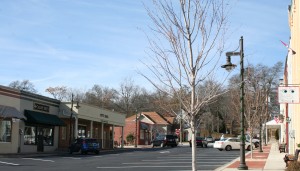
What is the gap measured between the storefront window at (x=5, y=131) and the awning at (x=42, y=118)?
8.05 feet

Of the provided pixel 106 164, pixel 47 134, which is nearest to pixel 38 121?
pixel 47 134

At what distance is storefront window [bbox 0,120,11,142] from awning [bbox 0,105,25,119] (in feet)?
3.42

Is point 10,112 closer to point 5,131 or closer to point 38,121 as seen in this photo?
point 5,131

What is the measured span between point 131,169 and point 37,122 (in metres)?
21.1

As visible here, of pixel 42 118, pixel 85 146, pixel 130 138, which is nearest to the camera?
pixel 85 146

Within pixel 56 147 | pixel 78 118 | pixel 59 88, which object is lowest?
pixel 56 147

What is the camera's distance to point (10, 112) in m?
37.0

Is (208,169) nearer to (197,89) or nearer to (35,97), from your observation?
(197,89)

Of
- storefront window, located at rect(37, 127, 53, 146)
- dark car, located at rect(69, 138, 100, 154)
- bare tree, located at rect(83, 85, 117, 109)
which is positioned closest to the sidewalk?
dark car, located at rect(69, 138, 100, 154)

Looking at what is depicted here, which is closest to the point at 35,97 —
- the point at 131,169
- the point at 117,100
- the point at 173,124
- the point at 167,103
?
the point at 131,169

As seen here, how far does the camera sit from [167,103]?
571 inches

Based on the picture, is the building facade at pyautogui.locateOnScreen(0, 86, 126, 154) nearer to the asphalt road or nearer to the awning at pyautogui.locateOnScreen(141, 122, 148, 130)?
the asphalt road

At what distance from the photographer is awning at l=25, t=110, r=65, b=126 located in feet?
133

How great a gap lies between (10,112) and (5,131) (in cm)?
193
